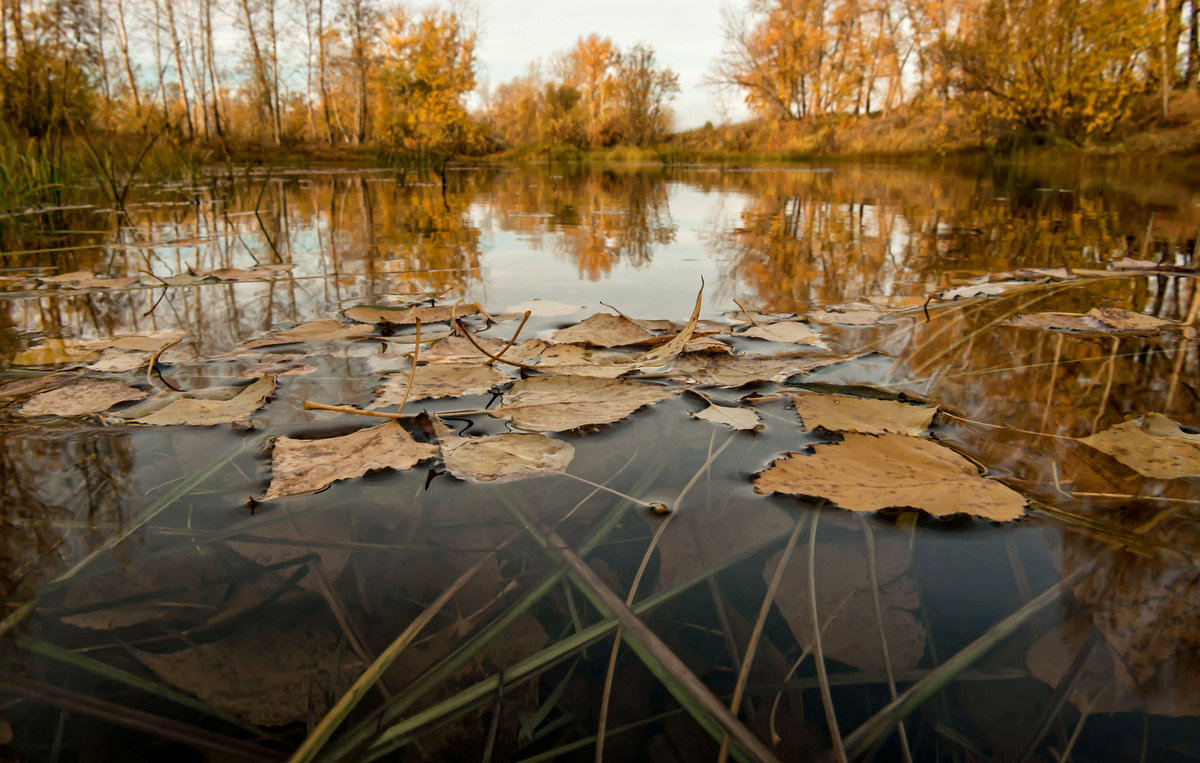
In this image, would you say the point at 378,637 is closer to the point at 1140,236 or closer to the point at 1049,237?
the point at 1049,237

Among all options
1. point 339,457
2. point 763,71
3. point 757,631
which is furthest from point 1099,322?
point 763,71

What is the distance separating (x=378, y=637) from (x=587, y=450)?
0.34 metres

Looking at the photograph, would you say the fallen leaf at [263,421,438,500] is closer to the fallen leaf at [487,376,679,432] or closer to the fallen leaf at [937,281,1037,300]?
the fallen leaf at [487,376,679,432]

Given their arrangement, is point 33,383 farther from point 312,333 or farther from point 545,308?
Answer: point 545,308

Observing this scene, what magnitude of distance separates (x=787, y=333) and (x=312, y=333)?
2.98 feet

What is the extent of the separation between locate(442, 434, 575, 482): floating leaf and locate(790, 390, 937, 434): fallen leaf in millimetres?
317

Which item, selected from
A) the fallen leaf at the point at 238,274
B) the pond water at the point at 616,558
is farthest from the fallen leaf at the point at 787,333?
the fallen leaf at the point at 238,274

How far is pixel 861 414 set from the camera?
2.58ft

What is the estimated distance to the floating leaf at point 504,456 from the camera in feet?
2.07

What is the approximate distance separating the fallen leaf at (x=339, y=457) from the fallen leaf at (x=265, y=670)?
19cm

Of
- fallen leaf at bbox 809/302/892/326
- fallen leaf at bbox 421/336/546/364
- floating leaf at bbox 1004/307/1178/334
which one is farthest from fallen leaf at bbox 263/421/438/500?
floating leaf at bbox 1004/307/1178/334

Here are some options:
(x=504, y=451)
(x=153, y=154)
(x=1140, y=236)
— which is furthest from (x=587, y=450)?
(x=153, y=154)

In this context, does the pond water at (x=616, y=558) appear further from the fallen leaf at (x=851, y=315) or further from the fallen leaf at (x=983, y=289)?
the fallen leaf at (x=983, y=289)

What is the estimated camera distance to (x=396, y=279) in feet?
5.61
